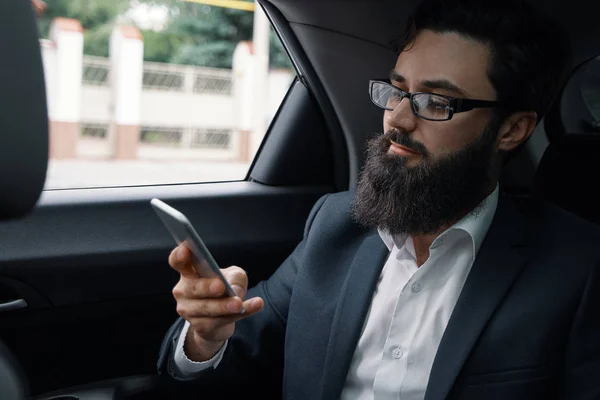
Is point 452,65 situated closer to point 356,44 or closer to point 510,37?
point 510,37

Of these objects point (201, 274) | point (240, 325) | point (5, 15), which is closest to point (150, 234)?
point (240, 325)

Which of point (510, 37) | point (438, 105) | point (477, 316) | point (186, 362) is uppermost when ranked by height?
point (510, 37)

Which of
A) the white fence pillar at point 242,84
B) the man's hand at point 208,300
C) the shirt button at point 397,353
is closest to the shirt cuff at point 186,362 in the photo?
the man's hand at point 208,300

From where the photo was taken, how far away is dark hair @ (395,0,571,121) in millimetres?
1629

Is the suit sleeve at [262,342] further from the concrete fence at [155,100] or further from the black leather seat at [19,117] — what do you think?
the concrete fence at [155,100]

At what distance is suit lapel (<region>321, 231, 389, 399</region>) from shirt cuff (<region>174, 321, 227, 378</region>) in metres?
0.25

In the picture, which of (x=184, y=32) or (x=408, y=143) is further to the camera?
(x=184, y=32)

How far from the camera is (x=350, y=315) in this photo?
1596mm

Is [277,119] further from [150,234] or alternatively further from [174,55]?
[174,55]

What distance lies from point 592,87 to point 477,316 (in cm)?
105

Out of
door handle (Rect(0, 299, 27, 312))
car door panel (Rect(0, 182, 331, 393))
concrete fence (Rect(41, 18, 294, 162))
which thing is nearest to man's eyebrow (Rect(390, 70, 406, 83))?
car door panel (Rect(0, 182, 331, 393))

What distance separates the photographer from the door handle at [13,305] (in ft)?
6.60

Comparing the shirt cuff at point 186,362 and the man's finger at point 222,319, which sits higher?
the man's finger at point 222,319

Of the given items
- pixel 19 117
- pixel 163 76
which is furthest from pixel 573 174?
pixel 163 76
